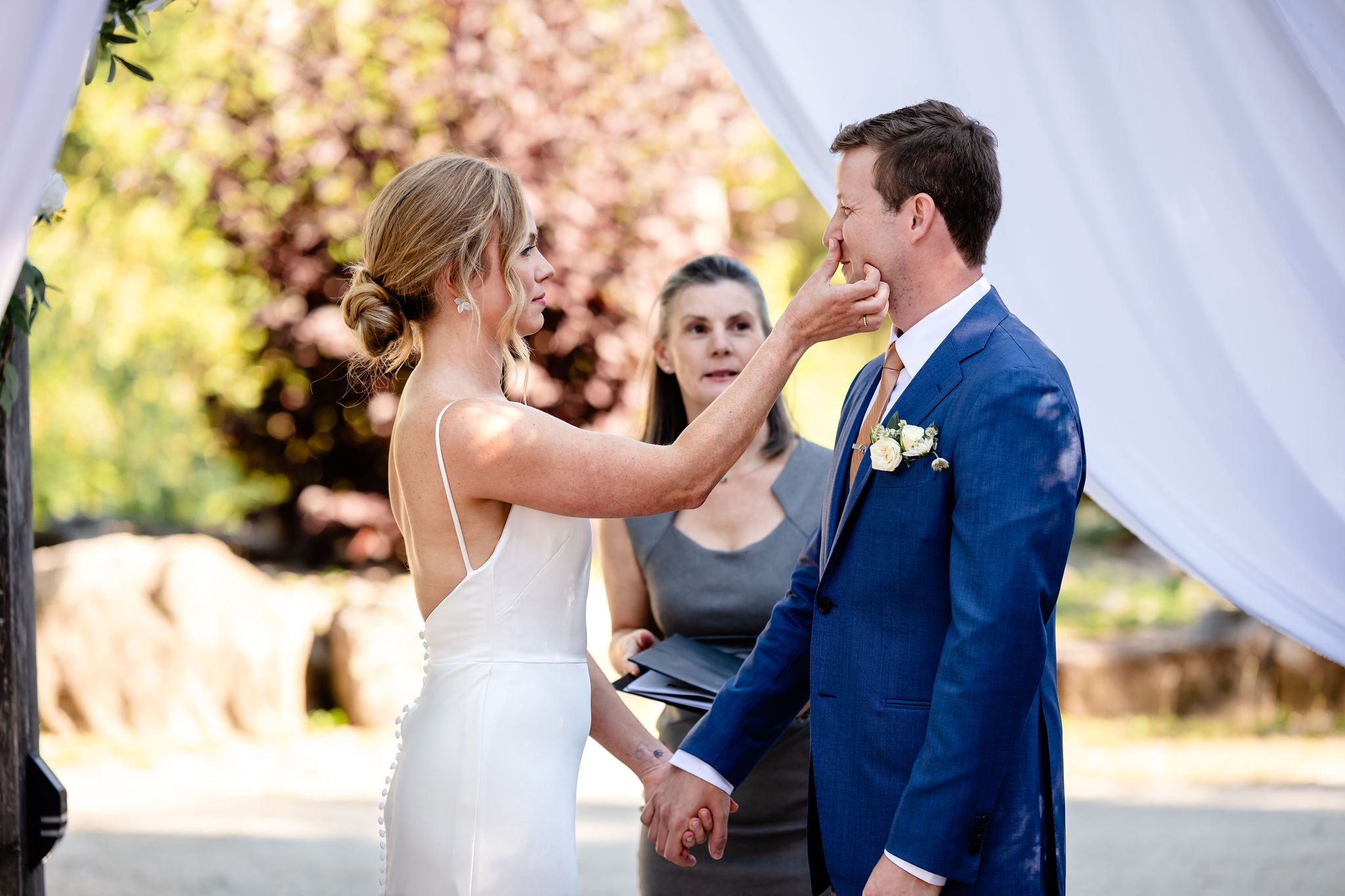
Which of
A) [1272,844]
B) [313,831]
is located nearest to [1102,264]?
[1272,844]

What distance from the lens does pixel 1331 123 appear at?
8.64 feet

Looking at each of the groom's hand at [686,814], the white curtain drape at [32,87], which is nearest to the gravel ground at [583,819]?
the groom's hand at [686,814]

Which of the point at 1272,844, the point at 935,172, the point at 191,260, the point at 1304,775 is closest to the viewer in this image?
the point at 935,172

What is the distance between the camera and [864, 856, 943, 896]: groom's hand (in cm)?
205

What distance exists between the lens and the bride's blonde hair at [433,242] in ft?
8.08

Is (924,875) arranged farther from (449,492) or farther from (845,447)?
(449,492)

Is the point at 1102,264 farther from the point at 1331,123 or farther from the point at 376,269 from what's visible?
the point at 376,269

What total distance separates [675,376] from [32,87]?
194cm

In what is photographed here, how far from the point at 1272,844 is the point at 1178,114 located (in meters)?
4.13

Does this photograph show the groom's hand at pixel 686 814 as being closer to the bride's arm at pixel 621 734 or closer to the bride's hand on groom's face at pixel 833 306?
the bride's arm at pixel 621 734

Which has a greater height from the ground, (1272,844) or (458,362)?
(458,362)

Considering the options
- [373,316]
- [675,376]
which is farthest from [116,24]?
[675,376]

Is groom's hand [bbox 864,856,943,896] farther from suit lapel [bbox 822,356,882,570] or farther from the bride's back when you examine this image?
the bride's back

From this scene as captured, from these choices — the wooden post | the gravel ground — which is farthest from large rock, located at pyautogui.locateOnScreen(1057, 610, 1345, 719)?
the wooden post
